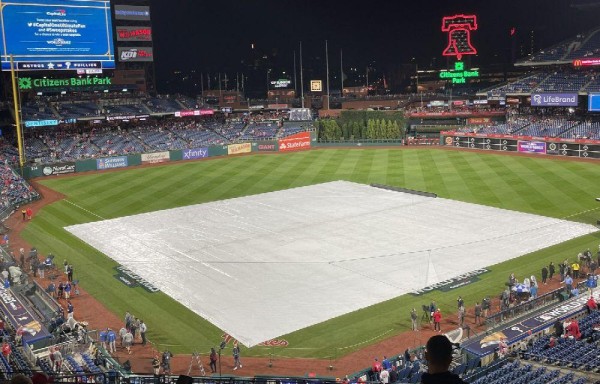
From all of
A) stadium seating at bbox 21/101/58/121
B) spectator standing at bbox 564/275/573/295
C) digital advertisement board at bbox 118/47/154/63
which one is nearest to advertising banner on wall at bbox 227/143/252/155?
digital advertisement board at bbox 118/47/154/63

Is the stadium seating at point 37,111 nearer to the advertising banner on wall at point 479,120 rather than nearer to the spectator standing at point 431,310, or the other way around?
the advertising banner on wall at point 479,120

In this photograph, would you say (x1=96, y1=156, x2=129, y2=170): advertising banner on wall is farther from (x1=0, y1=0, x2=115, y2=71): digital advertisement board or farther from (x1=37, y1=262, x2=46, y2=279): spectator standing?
(x1=37, y1=262, x2=46, y2=279): spectator standing

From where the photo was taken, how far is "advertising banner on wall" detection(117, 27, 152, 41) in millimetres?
74875

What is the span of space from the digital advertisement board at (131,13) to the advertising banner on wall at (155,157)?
1967 centimetres

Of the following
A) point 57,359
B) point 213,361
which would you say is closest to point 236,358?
point 213,361

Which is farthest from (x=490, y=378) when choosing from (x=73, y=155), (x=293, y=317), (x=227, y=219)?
(x=73, y=155)

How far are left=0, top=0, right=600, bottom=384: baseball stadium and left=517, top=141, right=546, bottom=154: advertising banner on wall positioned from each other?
34 centimetres

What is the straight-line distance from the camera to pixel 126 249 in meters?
34.3

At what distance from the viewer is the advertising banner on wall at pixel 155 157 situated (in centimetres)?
6856

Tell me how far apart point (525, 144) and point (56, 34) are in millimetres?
Answer: 53745

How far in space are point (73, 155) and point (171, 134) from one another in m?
15.4

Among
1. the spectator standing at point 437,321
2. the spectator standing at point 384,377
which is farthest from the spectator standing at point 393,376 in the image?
the spectator standing at point 437,321

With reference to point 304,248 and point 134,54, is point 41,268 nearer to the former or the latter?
point 304,248

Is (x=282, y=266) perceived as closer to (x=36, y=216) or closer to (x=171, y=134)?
(x=36, y=216)
